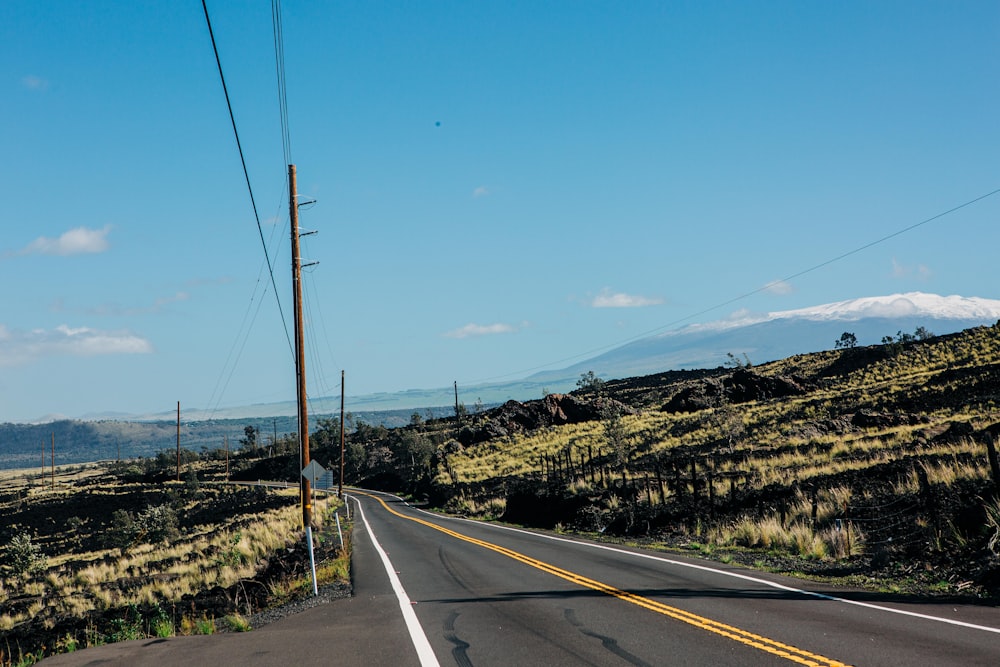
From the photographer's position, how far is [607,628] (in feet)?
31.9

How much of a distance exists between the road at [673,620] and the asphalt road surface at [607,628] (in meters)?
0.02

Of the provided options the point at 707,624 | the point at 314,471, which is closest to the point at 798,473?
the point at 314,471

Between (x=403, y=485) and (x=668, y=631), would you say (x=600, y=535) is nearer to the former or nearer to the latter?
(x=668, y=631)

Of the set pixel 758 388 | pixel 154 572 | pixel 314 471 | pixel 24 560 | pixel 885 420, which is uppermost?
pixel 758 388

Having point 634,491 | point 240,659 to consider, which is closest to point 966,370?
point 634,491

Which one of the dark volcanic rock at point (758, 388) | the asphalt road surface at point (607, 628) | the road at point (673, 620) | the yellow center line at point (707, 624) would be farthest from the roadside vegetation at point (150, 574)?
the dark volcanic rock at point (758, 388)

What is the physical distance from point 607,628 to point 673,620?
3.38ft

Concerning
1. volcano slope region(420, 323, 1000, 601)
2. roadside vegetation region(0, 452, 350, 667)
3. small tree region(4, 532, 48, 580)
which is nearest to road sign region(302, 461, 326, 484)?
roadside vegetation region(0, 452, 350, 667)

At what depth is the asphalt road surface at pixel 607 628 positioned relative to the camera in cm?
823

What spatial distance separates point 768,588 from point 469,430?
3264 inches

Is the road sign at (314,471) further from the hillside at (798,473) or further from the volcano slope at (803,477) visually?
the hillside at (798,473)

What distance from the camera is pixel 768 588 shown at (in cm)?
1274

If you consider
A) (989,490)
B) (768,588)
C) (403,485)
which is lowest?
(403,485)

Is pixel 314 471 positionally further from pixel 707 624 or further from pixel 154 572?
pixel 154 572
